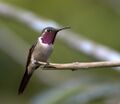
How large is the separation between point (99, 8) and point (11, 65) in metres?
1.17

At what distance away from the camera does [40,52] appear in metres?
1.88

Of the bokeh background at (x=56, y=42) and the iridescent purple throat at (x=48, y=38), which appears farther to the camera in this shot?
the bokeh background at (x=56, y=42)

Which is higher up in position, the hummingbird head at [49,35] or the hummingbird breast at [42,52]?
the hummingbird head at [49,35]

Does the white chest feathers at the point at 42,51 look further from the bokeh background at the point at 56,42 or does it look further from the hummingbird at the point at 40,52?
the bokeh background at the point at 56,42

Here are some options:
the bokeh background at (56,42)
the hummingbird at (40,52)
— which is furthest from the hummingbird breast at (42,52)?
the bokeh background at (56,42)

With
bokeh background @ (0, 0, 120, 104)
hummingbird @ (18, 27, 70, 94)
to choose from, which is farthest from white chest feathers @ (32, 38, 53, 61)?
bokeh background @ (0, 0, 120, 104)

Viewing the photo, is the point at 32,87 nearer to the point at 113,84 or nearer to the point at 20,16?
the point at 20,16

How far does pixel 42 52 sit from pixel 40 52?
0.01m

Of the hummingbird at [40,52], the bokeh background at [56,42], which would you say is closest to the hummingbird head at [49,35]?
the hummingbird at [40,52]

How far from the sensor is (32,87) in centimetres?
589

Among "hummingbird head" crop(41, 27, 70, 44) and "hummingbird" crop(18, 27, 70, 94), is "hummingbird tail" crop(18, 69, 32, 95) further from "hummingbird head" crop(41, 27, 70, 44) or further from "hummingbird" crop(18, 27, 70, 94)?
"hummingbird head" crop(41, 27, 70, 44)

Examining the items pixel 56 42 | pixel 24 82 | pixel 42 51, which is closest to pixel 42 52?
pixel 42 51

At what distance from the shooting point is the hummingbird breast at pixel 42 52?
72.6 inches

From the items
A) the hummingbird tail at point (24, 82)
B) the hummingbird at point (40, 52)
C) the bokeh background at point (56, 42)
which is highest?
the hummingbird at point (40, 52)
